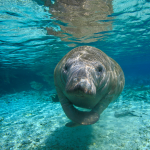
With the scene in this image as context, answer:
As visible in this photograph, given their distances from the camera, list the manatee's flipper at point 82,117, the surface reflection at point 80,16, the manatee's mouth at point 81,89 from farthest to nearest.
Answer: the surface reflection at point 80,16, the manatee's flipper at point 82,117, the manatee's mouth at point 81,89

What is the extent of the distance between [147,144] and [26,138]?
3.94m

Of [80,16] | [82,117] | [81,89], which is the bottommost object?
[82,117]

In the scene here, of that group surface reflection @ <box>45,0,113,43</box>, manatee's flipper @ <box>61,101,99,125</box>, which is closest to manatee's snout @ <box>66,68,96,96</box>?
manatee's flipper @ <box>61,101,99,125</box>

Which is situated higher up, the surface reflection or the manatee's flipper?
the surface reflection

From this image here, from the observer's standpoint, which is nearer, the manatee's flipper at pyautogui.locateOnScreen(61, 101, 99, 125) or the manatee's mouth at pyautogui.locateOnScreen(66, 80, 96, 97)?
the manatee's mouth at pyautogui.locateOnScreen(66, 80, 96, 97)

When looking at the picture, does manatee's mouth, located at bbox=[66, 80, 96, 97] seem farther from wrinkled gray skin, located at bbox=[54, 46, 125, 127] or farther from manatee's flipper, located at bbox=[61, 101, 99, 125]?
manatee's flipper, located at bbox=[61, 101, 99, 125]

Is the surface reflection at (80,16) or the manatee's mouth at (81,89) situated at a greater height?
the surface reflection at (80,16)

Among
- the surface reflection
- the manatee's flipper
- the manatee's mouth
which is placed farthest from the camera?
the surface reflection

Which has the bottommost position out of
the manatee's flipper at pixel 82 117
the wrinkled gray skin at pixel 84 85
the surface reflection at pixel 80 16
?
the manatee's flipper at pixel 82 117

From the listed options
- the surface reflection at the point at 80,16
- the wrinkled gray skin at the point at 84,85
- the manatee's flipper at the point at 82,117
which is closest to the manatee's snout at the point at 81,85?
the wrinkled gray skin at the point at 84,85

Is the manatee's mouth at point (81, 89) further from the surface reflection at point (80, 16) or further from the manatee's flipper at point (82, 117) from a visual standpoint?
the surface reflection at point (80, 16)

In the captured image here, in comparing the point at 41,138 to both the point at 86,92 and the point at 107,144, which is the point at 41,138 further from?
the point at 86,92

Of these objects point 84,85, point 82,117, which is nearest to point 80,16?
point 82,117

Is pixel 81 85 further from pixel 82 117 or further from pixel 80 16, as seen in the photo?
pixel 80 16
